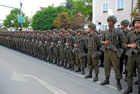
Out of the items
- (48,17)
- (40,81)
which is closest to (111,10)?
(48,17)

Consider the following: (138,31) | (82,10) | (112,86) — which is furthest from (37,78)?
(82,10)

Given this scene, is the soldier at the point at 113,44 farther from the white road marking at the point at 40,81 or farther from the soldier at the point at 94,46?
the white road marking at the point at 40,81

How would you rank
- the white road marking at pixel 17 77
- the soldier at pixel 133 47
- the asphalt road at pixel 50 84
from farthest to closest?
the white road marking at pixel 17 77
the asphalt road at pixel 50 84
the soldier at pixel 133 47

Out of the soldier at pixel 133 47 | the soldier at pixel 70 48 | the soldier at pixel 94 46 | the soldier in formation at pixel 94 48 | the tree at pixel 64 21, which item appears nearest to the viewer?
the soldier at pixel 133 47

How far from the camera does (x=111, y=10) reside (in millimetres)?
26000

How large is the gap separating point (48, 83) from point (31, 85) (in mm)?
600

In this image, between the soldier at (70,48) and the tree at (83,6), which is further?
the tree at (83,6)

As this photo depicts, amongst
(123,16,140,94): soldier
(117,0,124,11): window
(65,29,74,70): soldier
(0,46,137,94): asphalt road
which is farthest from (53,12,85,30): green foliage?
(123,16,140,94): soldier

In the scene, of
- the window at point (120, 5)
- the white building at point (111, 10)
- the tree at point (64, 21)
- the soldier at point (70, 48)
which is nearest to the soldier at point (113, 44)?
the soldier at point (70, 48)

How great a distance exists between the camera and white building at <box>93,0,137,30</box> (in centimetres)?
2390

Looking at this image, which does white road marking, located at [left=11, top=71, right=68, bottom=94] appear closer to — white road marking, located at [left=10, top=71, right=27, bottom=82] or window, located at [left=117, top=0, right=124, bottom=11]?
white road marking, located at [left=10, top=71, right=27, bottom=82]

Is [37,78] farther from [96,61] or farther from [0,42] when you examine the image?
Result: [0,42]

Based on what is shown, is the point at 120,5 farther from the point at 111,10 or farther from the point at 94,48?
the point at 94,48

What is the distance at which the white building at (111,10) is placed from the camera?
2390cm
